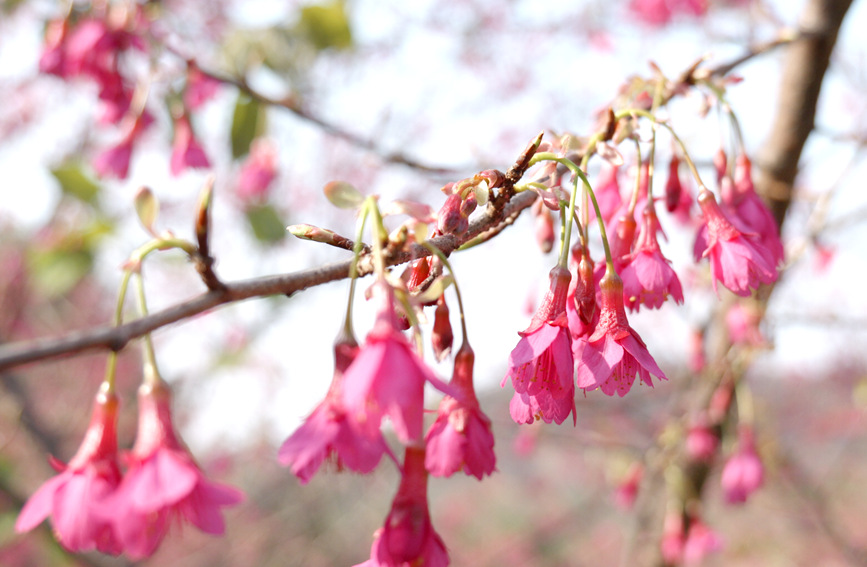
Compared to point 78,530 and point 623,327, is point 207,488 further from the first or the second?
point 623,327

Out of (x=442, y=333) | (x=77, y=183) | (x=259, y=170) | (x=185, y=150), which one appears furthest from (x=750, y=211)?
(x=77, y=183)

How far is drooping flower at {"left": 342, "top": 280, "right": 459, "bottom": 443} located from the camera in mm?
535

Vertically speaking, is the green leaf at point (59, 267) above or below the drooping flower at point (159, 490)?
above

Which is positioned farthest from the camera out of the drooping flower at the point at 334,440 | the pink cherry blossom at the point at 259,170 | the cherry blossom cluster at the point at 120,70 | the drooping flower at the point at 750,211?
the pink cherry blossom at the point at 259,170

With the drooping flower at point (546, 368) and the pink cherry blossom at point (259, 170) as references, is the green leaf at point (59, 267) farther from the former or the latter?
the drooping flower at point (546, 368)

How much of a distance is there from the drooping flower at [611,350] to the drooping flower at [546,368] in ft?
0.08

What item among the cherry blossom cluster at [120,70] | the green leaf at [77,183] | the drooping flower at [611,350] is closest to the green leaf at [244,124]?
the cherry blossom cluster at [120,70]

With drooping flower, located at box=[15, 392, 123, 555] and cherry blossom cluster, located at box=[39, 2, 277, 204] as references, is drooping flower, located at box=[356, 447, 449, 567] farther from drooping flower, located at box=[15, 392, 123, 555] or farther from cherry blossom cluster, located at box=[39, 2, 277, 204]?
Result: cherry blossom cluster, located at box=[39, 2, 277, 204]

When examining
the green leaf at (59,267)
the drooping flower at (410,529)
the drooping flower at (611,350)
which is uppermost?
the green leaf at (59,267)

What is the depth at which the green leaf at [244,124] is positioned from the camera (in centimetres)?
259

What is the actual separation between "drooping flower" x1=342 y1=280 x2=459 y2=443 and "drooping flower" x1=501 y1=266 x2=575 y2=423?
14 centimetres

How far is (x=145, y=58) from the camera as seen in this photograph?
1976 mm

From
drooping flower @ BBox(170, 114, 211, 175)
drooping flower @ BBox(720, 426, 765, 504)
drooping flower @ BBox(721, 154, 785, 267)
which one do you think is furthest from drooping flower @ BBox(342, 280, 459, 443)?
drooping flower @ BBox(720, 426, 765, 504)

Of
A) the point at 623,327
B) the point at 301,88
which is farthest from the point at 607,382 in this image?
the point at 301,88
